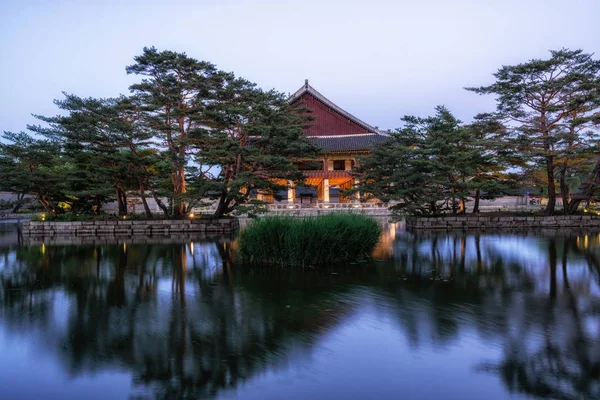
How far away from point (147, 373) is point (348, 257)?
7.02 meters

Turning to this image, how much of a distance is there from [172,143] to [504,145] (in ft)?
50.6

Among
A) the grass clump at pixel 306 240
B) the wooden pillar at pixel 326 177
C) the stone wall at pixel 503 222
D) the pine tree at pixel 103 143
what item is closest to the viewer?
the grass clump at pixel 306 240

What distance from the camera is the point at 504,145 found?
1984cm

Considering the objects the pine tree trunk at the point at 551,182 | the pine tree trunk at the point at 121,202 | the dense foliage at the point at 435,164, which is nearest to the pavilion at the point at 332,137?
the dense foliage at the point at 435,164

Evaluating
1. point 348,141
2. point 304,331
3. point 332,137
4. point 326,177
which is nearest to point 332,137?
point 332,137

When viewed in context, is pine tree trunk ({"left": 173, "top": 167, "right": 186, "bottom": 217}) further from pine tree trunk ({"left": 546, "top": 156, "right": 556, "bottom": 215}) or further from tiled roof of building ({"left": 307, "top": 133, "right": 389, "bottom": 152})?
pine tree trunk ({"left": 546, "top": 156, "right": 556, "bottom": 215})

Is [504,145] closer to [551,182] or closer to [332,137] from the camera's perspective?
[551,182]

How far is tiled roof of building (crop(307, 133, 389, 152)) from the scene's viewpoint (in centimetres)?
3133

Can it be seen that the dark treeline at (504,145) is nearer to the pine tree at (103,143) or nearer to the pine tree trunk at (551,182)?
the pine tree trunk at (551,182)

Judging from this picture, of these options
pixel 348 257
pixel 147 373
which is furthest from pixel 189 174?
pixel 147 373

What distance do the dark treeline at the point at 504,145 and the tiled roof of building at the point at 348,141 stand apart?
9855 mm

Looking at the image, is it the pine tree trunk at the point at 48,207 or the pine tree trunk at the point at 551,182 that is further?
the pine tree trunk at the point at 48,207

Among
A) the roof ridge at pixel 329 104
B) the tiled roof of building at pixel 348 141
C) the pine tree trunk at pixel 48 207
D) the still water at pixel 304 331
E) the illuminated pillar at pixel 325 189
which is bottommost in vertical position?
the still water at pixel 304 331

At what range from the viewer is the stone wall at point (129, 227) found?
19234 millimetres
